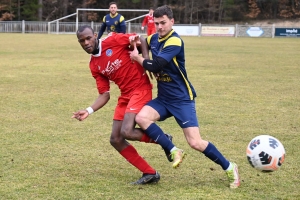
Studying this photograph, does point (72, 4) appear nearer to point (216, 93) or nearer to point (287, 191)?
point (216, 93)

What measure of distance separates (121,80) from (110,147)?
159 cm

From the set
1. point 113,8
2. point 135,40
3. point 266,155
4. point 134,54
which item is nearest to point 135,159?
point 134,54

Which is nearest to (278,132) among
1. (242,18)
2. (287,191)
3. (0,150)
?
(287,191)

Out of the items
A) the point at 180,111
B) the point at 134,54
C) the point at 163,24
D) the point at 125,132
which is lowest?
the point at 125,132

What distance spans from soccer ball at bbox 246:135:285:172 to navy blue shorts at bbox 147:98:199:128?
0.65 metres

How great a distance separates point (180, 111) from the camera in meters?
5.01

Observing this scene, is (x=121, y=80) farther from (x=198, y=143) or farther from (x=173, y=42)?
(x=198, y=143)

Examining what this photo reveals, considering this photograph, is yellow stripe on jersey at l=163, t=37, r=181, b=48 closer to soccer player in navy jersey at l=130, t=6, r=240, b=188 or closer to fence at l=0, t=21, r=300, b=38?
soccer player in navy jersey at l=130, t=6, r=240, b=188

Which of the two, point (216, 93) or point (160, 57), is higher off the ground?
point (160, 57)

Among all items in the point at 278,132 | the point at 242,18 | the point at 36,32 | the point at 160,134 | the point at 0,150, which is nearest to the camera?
the point at 160,134

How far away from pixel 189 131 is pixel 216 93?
6.58m

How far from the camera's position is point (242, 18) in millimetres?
59812

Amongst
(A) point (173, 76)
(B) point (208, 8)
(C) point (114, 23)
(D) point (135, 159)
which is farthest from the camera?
(B) point (208, 8)

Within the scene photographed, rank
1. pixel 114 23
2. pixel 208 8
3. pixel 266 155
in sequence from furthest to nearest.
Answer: pixel 208 8, pixel 114 23, pixel 266 155
